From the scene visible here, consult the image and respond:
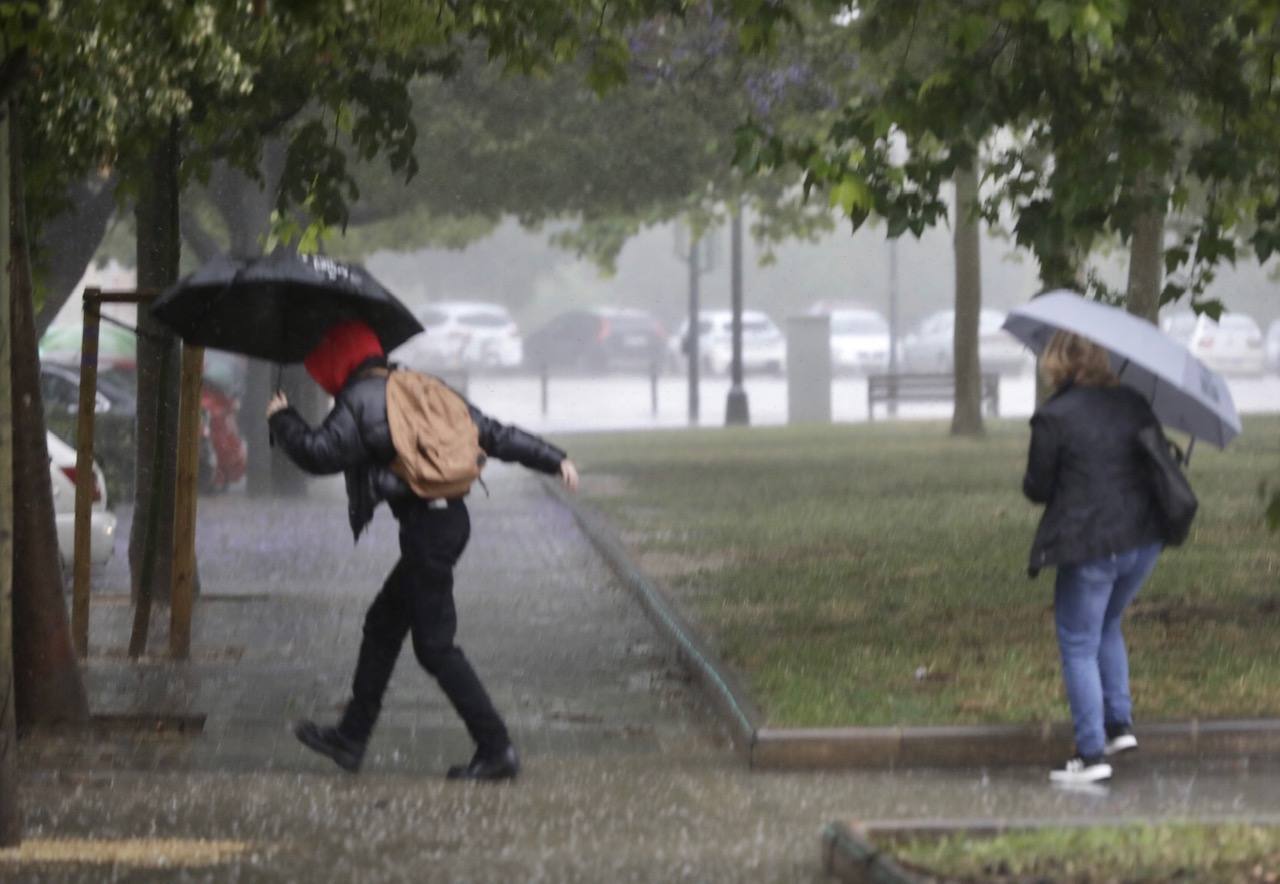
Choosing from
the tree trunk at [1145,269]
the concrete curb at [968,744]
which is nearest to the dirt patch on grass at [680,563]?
the tree trunk at [1145,269]

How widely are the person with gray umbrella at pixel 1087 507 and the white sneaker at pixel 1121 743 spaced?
13 centimetres

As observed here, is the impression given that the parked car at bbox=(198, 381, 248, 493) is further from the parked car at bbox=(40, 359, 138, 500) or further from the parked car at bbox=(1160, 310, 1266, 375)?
the parked car at bbox=(1160, 310, 1266, 375)

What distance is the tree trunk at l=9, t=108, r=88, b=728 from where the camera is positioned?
30.8 ft

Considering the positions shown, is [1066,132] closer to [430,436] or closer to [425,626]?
[430,436]

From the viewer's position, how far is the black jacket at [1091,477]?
8.18m

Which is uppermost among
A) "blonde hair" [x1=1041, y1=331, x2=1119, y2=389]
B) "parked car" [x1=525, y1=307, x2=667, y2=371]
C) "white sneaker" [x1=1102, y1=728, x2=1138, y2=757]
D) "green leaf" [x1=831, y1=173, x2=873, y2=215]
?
"green leaf" [x1=831, y1=173, x2=873, y2=215]

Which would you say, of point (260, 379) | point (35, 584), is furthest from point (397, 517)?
point (260, 379)

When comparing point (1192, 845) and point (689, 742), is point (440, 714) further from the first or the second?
point (1192, 845)

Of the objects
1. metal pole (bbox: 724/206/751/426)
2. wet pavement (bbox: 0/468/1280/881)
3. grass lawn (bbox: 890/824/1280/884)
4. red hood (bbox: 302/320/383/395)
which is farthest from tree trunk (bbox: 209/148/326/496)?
grass lawn (bbox: 890/824/1280/884)

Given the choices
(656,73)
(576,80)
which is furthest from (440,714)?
(576,80)

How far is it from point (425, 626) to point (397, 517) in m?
0.40

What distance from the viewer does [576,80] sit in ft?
80.3

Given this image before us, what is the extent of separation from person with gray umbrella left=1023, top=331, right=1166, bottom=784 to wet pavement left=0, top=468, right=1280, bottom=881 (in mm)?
394

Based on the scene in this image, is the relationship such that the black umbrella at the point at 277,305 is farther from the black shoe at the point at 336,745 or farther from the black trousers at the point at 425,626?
the black shoe at the point at 336,745
